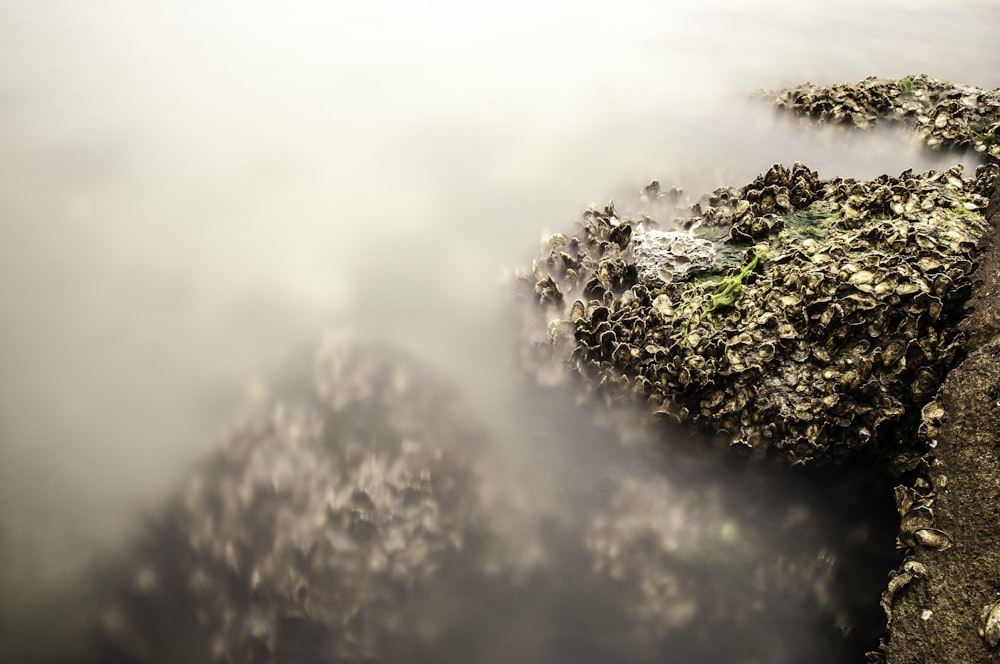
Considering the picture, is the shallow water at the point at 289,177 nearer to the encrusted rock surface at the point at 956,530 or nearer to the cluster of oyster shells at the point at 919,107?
the cluster of oyster shells at the point at 919,107

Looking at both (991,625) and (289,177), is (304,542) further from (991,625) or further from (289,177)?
(289,177)

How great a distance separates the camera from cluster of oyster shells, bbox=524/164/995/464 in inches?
149

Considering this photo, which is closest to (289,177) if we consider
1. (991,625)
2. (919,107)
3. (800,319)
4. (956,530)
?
(800,319)

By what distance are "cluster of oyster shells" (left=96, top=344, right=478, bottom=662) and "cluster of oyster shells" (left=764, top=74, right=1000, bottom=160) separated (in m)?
7.69

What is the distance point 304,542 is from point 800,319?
3.76m

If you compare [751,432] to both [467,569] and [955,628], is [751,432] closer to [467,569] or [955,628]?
[955,628]

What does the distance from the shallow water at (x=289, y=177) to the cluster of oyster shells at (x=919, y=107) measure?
Result: 1.08 feet

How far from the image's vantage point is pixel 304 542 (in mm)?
3807

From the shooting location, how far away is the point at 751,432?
13.4ft

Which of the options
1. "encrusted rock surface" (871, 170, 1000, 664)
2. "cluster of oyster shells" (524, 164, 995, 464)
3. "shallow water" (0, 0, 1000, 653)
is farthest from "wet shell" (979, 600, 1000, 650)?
"shallow water" (0, 0, 1000, 653)

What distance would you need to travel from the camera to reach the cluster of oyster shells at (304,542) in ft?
11.3

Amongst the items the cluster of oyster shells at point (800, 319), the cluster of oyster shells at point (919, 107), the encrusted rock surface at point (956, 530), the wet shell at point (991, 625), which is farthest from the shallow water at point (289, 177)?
the wet shell at point (991, 625)

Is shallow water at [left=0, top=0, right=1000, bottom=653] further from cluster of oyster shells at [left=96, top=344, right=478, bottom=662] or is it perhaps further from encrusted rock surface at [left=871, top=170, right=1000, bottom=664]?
encrusted rock surface at [left=871, top=170, right=1000, bottom=664]

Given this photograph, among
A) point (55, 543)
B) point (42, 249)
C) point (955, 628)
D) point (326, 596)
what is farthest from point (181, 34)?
point (955, 628)
